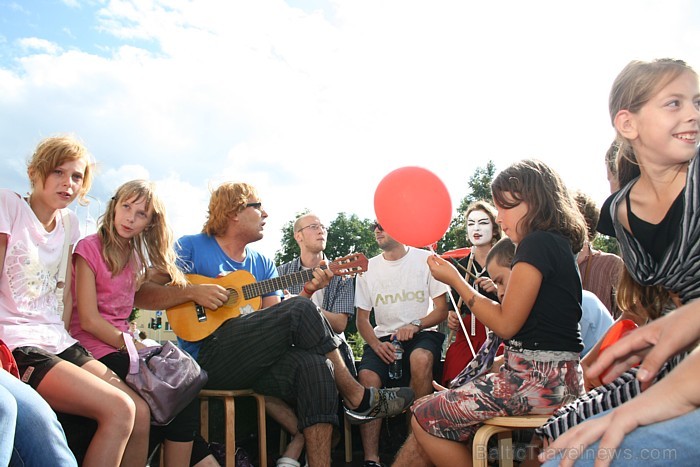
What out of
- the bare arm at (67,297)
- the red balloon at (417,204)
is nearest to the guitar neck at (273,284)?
the red balloon at (417,204)

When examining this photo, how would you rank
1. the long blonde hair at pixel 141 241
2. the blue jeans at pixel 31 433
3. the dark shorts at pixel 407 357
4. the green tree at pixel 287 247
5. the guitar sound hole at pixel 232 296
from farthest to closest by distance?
1. the green tree at pixel 287 247
2. the dark shorts at pixel 407 357
3. the guitar sound hole at pixel 232 296
4. the long blonde hair at pixel 141 241
5. the blue jeans at pixel 31 433

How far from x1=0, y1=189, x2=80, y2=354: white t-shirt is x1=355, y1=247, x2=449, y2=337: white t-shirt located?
8.39ft

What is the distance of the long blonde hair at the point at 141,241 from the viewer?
3076 mm

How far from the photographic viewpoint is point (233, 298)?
3.83 m

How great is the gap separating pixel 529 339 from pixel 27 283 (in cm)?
229

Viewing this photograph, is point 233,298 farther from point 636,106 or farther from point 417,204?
A: point 636,106

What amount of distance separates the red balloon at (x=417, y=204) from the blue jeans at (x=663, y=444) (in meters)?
2.35

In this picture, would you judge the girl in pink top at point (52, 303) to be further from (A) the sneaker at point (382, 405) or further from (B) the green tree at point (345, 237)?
(B) the green tree at point (345, 237)

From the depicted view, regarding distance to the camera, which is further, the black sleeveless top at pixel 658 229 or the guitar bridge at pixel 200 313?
the guitar bridge at pixel 200 313

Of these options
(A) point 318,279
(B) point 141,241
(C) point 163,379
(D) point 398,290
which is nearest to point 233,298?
(A) point 318,279

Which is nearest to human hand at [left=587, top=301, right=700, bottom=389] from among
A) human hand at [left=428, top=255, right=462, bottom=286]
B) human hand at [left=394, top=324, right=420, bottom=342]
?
human hand at [left=428, top=255, right=462, bottom=286]

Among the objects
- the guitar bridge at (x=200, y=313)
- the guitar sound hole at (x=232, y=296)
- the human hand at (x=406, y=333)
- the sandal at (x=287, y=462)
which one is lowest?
the sandal at (x=287, y=462)

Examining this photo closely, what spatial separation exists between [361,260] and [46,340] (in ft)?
7.63

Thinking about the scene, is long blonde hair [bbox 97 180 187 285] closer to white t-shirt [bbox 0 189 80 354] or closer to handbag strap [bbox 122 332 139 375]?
white t-shirt [bbox 0 189 80 354]
